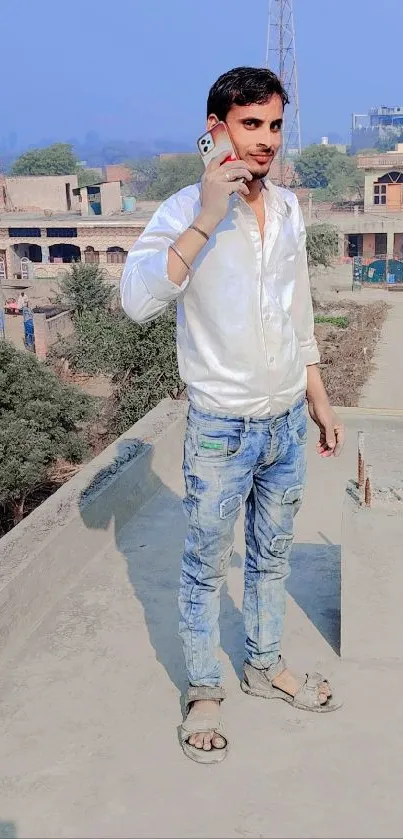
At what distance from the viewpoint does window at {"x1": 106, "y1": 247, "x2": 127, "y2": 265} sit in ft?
101

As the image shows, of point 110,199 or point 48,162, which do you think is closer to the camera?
point 110,199

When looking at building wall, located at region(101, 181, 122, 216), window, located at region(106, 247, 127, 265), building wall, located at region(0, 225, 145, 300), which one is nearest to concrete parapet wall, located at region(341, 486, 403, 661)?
building wall, located at region(0, 225, 145, 300)

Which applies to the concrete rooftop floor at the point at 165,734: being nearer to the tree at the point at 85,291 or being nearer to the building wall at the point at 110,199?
the tree at the point at 85,291

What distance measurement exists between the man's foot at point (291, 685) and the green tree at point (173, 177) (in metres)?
57.2

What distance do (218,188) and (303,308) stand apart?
1.83ft

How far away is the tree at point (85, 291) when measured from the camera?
923 inches

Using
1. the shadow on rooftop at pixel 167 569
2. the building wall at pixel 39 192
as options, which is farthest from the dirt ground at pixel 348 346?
the building wall at pixel 39 192

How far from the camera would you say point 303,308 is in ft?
7.63

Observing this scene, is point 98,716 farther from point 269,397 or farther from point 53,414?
point 53,414

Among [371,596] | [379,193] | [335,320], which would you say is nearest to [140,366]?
[335,320]

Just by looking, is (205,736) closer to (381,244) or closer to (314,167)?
(381,244)

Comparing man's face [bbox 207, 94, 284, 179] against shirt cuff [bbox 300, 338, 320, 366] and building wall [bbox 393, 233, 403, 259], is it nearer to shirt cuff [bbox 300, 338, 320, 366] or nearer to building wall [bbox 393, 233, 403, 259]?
shirt cuff [bbox 300, 338, 320, 366]

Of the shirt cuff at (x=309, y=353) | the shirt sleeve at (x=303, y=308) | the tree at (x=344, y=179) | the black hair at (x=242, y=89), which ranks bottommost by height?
the tree at (x=344, y=179)

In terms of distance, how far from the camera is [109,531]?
3.56 m
